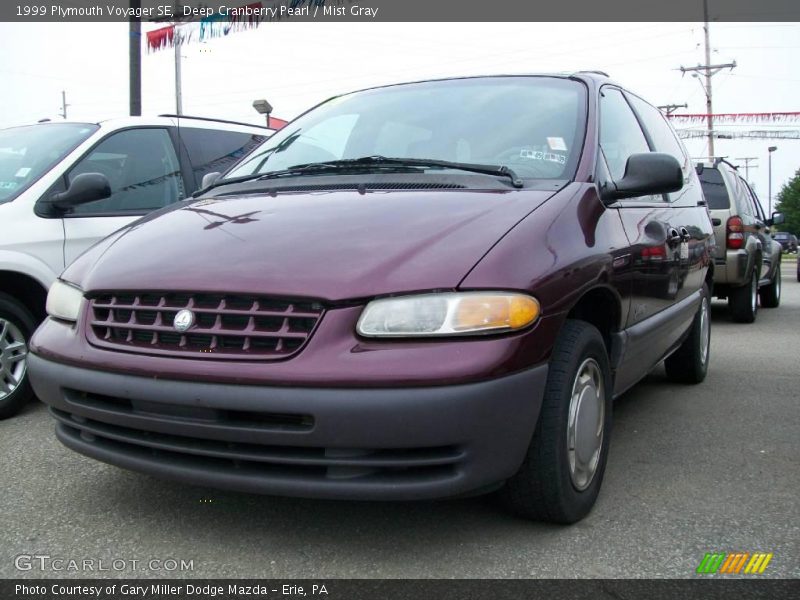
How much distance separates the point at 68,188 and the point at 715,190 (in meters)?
6.93

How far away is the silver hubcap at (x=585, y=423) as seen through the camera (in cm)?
259

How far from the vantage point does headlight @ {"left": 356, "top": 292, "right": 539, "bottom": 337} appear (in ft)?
7.29

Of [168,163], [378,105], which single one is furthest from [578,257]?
[168,163]

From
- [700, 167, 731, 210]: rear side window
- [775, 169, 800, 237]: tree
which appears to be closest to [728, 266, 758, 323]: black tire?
[700, 167, 731, 210]: rear side window

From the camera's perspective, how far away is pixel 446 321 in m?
2.23

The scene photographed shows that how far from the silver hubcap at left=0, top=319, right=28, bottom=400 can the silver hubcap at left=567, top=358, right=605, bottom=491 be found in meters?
3.01

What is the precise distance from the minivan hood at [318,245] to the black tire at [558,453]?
0.46 metres

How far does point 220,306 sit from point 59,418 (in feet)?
2.76

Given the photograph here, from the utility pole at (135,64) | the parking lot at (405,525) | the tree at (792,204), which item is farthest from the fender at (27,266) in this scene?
the tree at (792,204)

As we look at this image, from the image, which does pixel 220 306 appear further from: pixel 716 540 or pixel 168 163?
pixel 168 163

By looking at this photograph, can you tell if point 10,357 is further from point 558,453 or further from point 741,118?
point 741,118

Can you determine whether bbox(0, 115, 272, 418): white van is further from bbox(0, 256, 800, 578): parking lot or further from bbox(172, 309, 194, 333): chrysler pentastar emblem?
Result: bbox(172, 309, 194, 333): chrysler pentastar emblem

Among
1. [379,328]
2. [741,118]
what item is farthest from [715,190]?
[741,118]

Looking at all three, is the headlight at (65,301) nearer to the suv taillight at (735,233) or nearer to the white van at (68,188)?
the white van at (68,188)
